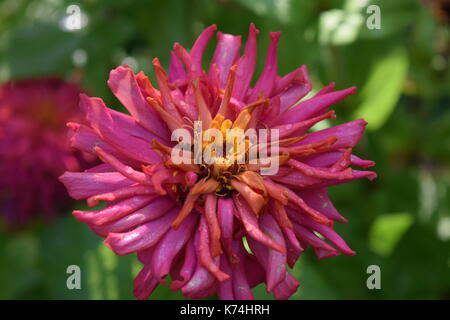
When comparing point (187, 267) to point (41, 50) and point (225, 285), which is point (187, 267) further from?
point (41, 50)

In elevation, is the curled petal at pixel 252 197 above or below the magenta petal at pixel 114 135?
below

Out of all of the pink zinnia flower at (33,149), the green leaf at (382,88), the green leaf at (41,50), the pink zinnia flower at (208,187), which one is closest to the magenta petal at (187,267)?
the pink zinnia flower at (208,187)

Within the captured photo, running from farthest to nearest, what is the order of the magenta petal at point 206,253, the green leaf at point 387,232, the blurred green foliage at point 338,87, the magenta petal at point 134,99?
the green leaf at point 387,232 → the blurred green foliage at point 338,87 → the magenta petal at point 134,99 → the magenta petal at point 206,253

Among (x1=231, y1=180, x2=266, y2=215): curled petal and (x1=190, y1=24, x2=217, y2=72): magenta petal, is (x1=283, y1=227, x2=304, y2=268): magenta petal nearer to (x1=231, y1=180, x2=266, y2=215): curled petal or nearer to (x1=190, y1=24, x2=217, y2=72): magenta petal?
(x1=231, y1=180, x2=266, y2=215): curled petal

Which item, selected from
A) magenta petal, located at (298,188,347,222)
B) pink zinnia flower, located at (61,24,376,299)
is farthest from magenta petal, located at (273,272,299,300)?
magenta petal, located at (298,188,347,222)

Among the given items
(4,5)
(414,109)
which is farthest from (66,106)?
(414,109)

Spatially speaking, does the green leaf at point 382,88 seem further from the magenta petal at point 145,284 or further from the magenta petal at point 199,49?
the magenta petal at point 145,284

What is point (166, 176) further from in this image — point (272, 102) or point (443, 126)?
point (443, 126)

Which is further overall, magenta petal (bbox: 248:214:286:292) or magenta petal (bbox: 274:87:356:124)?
magenta petal (bbox: 274:87:356:124)
